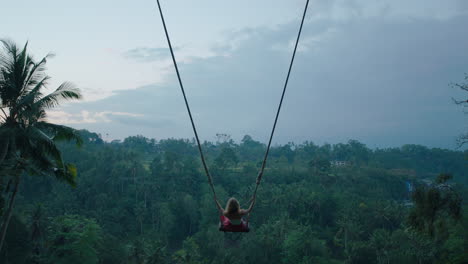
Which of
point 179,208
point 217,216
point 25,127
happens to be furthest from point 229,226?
point 179,208

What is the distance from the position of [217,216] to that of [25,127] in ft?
134

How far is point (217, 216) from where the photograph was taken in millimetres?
48344

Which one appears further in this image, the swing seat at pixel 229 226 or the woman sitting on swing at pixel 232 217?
the swing seat at pixel 229 226

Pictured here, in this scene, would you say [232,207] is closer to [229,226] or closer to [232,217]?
[232,217]

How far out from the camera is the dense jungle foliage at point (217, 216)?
85.2 feet

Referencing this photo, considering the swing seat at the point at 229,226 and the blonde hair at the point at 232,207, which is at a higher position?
the blonde hair at the point at 232,207

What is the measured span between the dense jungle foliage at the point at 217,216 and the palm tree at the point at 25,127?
479 inches

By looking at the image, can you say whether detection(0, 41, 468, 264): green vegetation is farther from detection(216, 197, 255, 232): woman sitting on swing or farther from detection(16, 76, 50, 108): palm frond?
detection(216, 197, 255, 232): woman sitting on swing

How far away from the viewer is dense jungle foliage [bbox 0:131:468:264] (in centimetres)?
2598

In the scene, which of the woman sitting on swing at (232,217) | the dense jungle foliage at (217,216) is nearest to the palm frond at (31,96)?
the woman sitting on swing at (232,217)

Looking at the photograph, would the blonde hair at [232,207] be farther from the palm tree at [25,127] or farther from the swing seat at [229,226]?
the palm tree at [25,127]

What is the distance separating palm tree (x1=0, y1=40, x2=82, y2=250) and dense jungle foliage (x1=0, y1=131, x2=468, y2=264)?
12155 millimetres

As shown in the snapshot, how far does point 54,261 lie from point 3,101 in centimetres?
2199

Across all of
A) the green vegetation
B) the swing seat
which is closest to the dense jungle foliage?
the green vegetation
